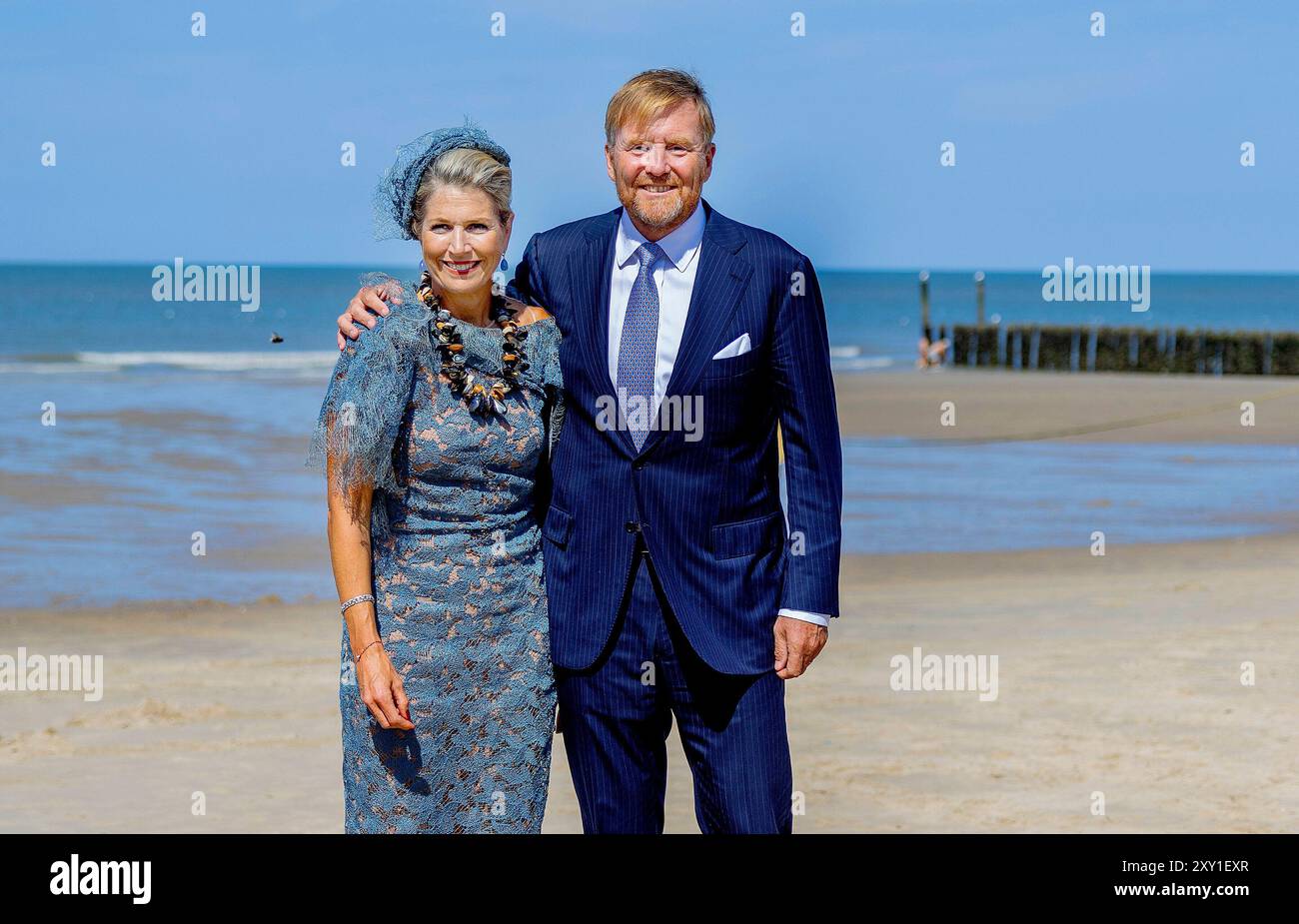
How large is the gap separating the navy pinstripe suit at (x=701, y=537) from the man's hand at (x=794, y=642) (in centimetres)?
4

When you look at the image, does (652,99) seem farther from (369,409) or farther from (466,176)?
(369,409)

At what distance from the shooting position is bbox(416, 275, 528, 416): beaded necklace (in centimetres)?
374

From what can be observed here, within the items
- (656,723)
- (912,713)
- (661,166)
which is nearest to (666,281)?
(661,166)

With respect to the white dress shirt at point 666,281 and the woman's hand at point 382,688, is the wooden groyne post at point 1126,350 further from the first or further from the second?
the woman's hand at point 382,688

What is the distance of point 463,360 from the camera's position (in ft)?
12.3

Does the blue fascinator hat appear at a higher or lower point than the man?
higher

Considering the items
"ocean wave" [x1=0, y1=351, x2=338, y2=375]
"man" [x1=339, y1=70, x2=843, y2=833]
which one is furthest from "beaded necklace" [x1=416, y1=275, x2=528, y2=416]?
"ocean wave" [x1=0, y1=351, x2=338, y2=375]

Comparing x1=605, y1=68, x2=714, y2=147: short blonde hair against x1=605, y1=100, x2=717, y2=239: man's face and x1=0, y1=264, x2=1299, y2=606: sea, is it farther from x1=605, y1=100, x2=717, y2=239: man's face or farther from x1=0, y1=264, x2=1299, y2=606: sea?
x1=0, y1=264, x2=1299, y2=606: sea

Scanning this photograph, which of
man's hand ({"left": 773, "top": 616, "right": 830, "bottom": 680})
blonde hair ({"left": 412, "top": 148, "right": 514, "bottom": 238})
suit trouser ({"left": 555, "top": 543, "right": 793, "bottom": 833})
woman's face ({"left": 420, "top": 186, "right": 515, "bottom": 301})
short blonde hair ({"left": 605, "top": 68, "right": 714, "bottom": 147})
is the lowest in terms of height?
suit trouser ({"left": 555, "top": 543, "right": 793, "bottom": 833})

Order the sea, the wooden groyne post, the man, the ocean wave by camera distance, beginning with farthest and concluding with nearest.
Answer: the wooden groyne post < the ocean wave < the sea < the man

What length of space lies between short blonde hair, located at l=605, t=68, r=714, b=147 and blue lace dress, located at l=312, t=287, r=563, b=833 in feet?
1.77

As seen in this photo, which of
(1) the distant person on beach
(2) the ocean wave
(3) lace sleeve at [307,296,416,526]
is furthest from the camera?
(1) the distant person on beach

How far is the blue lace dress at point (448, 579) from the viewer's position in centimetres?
370
